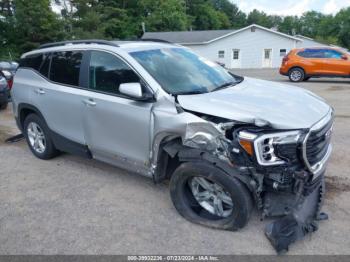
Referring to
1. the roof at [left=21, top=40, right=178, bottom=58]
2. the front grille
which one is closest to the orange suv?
the roof at [left=21, top=40, right=178, bottom=58]

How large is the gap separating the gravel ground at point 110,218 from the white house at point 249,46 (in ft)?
108

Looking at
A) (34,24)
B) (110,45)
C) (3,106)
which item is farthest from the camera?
(34,24)

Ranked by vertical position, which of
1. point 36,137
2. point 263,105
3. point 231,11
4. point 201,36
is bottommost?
point 36,137

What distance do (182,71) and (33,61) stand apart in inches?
102

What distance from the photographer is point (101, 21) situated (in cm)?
4362

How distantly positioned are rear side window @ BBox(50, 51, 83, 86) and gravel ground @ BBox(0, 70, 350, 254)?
1351mm

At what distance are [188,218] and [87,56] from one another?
2377 millimetres

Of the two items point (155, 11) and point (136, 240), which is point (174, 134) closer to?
point (136, 240)

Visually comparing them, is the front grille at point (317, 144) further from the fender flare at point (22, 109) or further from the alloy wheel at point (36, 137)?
the alloy wheel at point (36, 137)

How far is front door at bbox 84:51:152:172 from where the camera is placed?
12.2 feet

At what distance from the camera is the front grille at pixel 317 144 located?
2984 mm

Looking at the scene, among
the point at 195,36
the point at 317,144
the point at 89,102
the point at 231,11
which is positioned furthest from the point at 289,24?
the point at 317,144

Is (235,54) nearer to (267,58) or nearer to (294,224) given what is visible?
(267,58)

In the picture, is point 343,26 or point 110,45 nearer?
point 110,45
